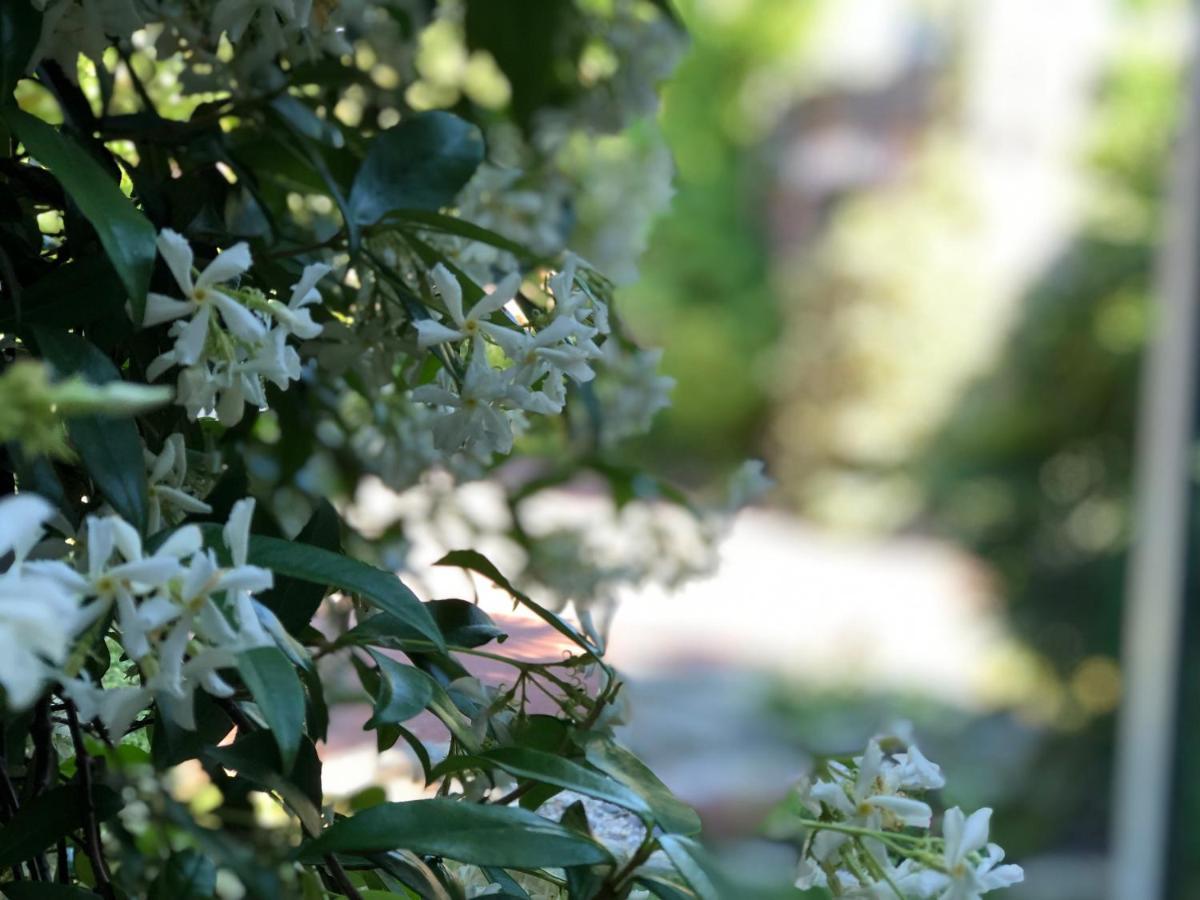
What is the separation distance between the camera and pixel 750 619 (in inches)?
128

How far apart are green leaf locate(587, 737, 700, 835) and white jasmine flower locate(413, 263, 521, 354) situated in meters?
0.10

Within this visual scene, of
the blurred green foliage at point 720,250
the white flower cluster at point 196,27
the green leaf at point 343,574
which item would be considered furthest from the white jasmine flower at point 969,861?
the blurred green foliage at point 720,250

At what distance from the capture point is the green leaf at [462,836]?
246 mm

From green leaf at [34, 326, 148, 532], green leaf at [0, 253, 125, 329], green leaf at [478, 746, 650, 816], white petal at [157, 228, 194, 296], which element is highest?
green leaf at [0, 253, 125, 329]

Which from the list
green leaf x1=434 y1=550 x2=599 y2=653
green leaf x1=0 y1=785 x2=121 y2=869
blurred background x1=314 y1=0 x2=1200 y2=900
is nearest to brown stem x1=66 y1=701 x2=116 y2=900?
green leaf x1=0 y1=785 x2=121 y2=869

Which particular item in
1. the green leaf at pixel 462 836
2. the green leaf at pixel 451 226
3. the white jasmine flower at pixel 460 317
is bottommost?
the green leaf at pixel 462 836

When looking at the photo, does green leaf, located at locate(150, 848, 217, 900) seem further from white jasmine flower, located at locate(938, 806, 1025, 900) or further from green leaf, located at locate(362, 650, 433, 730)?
white jasmine flower, located at locate(938, 806, 1025, 900)

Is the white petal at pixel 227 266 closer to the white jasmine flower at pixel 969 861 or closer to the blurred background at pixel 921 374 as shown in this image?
the white jasmine flower at pixel 969 861

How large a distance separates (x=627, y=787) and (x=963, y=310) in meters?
2.78

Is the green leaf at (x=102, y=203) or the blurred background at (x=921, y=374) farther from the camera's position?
the blurred background at (x=921, y=374)

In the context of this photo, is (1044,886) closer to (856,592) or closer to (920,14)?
(856,592)

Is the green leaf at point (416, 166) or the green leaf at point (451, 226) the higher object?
the green leaf at point (416, 166)

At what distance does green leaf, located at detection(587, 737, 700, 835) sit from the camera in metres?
0.28

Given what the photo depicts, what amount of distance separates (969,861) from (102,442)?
20cm
